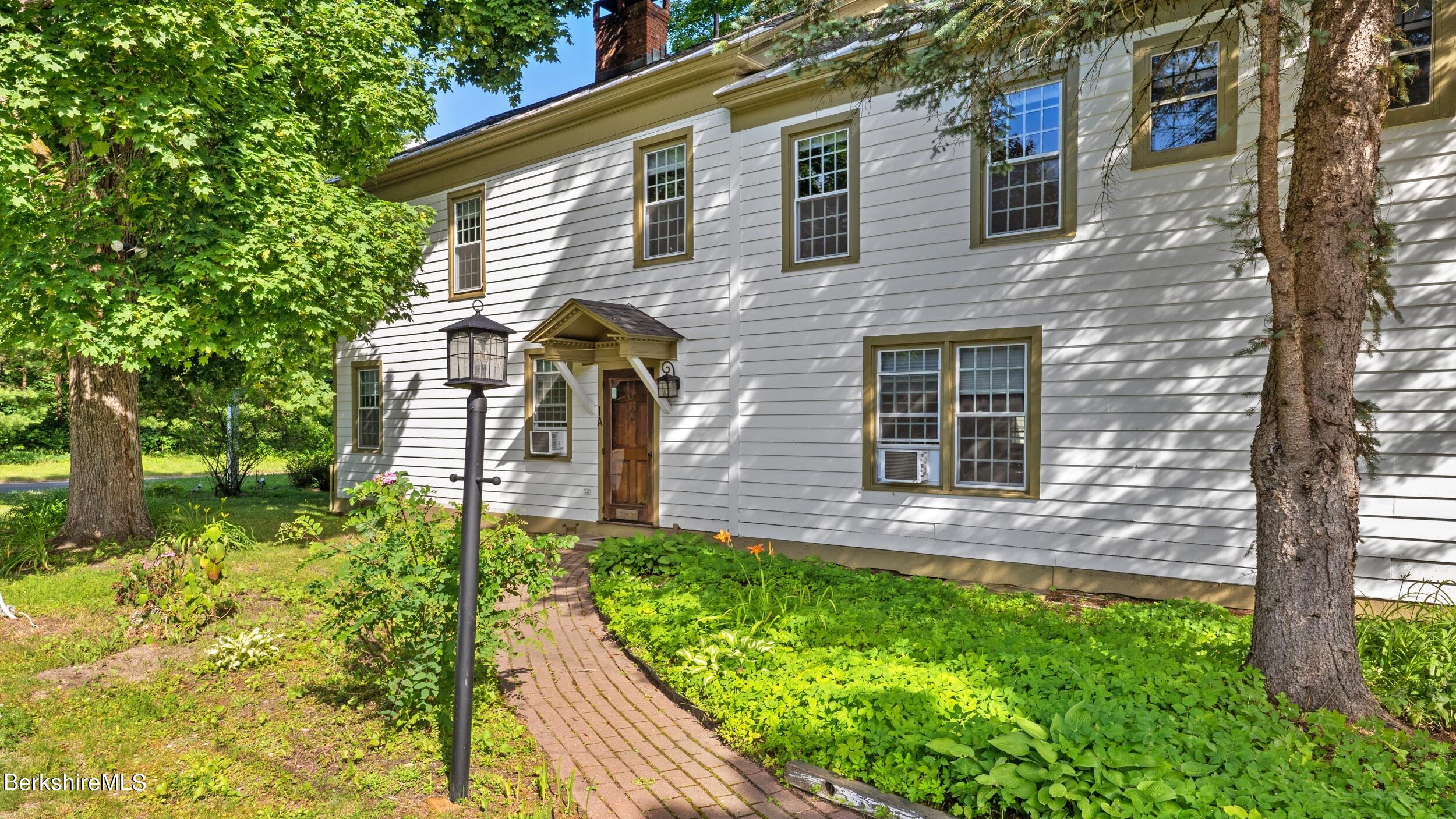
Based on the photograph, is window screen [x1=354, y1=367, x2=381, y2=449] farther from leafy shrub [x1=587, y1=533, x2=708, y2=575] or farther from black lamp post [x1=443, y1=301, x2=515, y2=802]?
black lamp post [x1=443, y1=301, x2=515, y2=802]

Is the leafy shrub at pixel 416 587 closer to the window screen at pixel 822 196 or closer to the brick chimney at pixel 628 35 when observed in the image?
the window screen at pixel 822 196

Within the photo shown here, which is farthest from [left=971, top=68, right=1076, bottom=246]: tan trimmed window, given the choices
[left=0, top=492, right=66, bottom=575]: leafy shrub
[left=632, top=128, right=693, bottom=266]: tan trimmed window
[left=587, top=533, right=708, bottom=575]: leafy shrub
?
[left=0, top=492, right=66, bottom=575]: leafy shrub

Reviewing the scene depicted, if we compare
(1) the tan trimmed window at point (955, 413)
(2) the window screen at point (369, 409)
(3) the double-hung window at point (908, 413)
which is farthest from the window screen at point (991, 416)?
(2) the window screen at point (369, 409)

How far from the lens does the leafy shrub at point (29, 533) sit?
29.3 feet

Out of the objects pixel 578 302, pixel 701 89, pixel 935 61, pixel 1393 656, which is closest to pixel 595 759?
pixel 1393 656

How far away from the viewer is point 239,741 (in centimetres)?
451

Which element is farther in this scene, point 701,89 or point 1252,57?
point 701,89

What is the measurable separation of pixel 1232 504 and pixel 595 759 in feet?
20.5

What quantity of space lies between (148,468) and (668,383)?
947 inches

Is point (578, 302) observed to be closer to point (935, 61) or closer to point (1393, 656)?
point (935, 61)

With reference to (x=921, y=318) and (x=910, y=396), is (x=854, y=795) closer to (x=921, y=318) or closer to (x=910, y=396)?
(x=910, y=396)

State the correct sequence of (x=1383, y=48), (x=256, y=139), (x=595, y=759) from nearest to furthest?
(x=595, y=759) < (x=1383, y=48) < (x=256, y=139)

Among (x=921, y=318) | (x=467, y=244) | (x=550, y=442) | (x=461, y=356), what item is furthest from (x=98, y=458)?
(x=921, y=318)

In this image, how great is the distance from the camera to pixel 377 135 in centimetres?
1110
